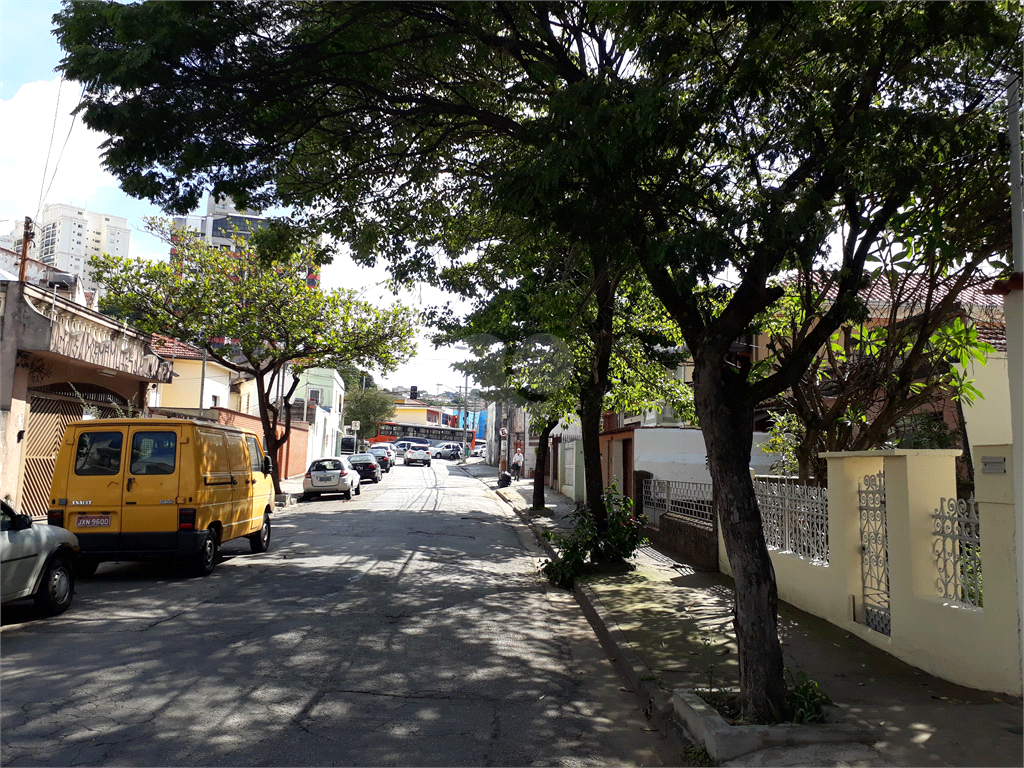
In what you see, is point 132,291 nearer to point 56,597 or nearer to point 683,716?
point 56,597

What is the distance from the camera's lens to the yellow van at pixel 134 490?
974 cm

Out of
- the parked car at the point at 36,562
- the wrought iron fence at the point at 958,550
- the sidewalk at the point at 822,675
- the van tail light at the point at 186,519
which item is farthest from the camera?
the van tail light at the point at 186,519

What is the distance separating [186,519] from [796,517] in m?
7.67

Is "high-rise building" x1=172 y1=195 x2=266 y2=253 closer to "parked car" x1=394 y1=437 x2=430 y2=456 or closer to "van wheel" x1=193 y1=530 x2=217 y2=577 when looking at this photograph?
"van wheel" x1=193 y1=530 x2=217 y2=577

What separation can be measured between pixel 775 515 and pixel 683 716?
5348mm

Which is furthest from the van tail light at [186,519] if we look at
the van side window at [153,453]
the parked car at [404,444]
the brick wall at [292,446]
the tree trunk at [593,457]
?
the parked car at [404,444]

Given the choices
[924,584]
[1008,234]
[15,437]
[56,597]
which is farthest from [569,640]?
[15,437]

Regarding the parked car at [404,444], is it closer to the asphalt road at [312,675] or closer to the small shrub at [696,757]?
the asphalt road at [312,675]

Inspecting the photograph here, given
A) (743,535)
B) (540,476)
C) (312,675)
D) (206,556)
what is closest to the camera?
(743,535)

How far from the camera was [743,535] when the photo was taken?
201 inches

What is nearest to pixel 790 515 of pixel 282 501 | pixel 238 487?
pixel 238 487

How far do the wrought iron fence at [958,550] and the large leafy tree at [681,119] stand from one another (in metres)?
1.79

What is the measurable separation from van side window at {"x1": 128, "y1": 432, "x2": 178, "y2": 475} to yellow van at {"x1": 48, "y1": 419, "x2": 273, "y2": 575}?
0.04 feet

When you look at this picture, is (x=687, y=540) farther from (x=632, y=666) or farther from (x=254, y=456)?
(x=254, y=456)
